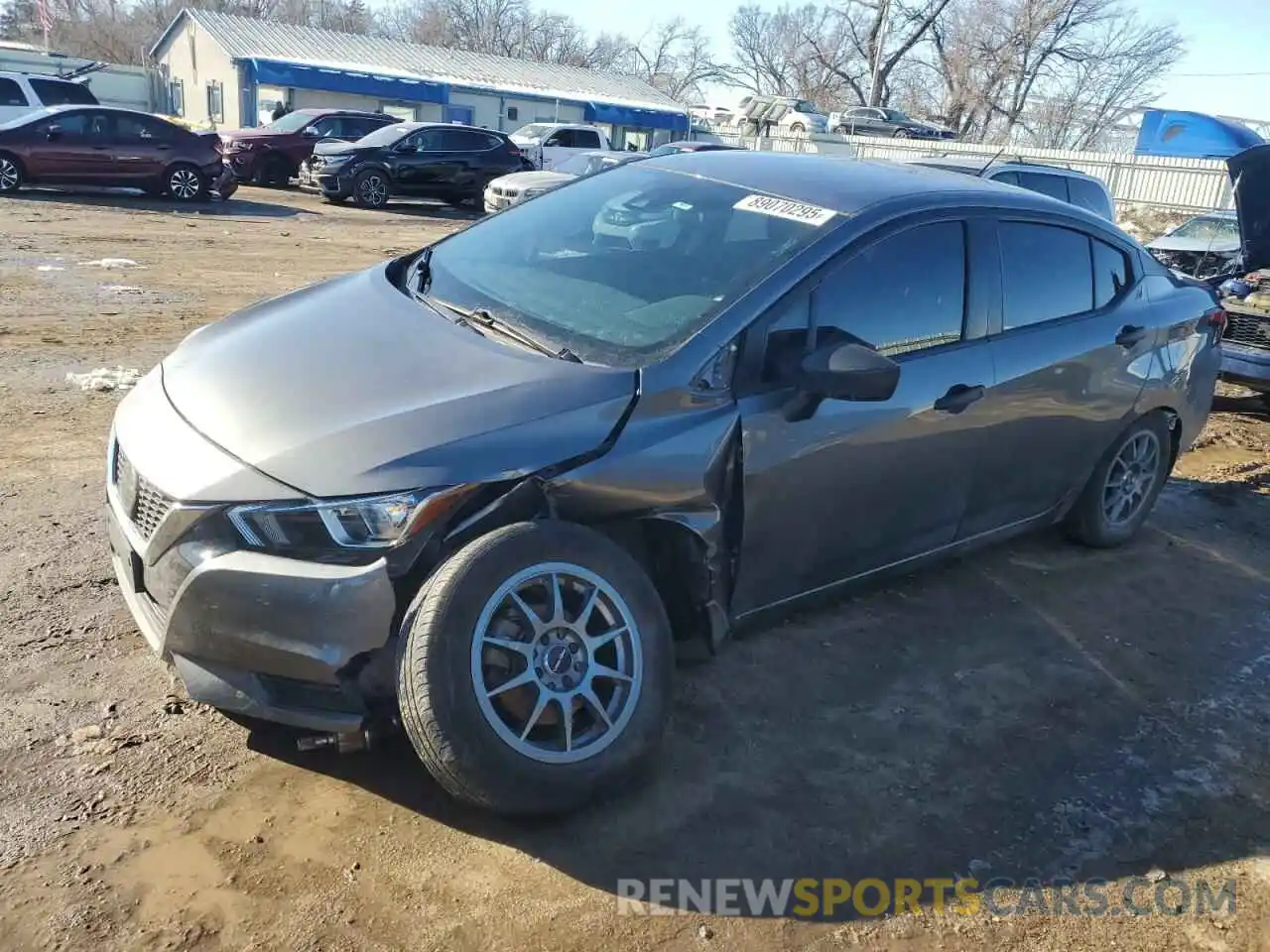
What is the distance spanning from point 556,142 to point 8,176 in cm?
1174

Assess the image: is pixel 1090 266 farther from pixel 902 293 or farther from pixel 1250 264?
pixel 1250 264

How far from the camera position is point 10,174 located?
1588cm

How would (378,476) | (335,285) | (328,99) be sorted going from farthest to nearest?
(328,99) < (335,285) < (378,476)

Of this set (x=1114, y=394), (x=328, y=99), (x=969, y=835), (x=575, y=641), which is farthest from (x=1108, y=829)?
(x=328, y=99)

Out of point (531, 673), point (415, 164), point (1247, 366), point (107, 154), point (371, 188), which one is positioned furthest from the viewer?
point (415, 164)

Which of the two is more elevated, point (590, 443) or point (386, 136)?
point (590, 443)

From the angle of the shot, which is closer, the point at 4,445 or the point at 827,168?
the point at 827,168

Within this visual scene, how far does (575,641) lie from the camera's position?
9.30 ft

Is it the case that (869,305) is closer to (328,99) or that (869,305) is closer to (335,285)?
(335,285)

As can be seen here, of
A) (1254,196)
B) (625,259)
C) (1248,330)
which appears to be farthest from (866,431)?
(1248,330)

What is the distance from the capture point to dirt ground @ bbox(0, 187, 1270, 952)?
2531 millimetres

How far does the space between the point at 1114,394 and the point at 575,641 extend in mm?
3055

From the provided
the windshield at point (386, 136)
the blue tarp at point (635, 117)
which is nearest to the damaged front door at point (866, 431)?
the windshield at point (386, 136)

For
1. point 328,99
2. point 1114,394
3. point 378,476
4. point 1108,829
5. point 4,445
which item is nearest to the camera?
point 378,476
